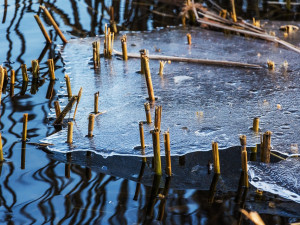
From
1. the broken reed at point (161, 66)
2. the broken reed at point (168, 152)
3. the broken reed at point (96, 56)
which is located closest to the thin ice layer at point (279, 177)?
the broken reed at point (168, 152)

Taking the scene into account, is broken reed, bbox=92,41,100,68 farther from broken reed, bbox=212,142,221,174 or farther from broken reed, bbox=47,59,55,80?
broken reed, bbox=212,142,221,174

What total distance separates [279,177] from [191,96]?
46.8 inches

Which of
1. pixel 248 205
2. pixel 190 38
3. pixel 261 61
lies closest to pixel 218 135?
pixel 248 205

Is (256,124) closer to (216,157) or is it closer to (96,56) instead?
(216,157)

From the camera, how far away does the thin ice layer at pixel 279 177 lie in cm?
270

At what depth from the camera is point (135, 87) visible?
4.01 m

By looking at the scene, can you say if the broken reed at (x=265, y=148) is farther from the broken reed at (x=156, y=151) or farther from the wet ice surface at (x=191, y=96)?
the broken reed at (x=156, y=151)

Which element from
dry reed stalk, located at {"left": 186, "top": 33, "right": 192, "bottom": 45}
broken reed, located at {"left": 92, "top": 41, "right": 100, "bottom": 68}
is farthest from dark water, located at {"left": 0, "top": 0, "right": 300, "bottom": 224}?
dry reed stalk, located at {"left": 186, "top": 33, "right": 192, "bottom": 45}

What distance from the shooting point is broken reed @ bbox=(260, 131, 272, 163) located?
2785mm

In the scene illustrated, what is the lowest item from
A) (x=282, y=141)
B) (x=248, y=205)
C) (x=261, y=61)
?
(x=248, y=205)

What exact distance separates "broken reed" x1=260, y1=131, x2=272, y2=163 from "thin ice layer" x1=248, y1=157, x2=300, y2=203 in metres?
0.03

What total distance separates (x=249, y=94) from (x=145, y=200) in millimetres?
1519

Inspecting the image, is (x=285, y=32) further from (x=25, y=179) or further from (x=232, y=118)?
(x=25, y=179)

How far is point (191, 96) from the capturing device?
12.5 ft
